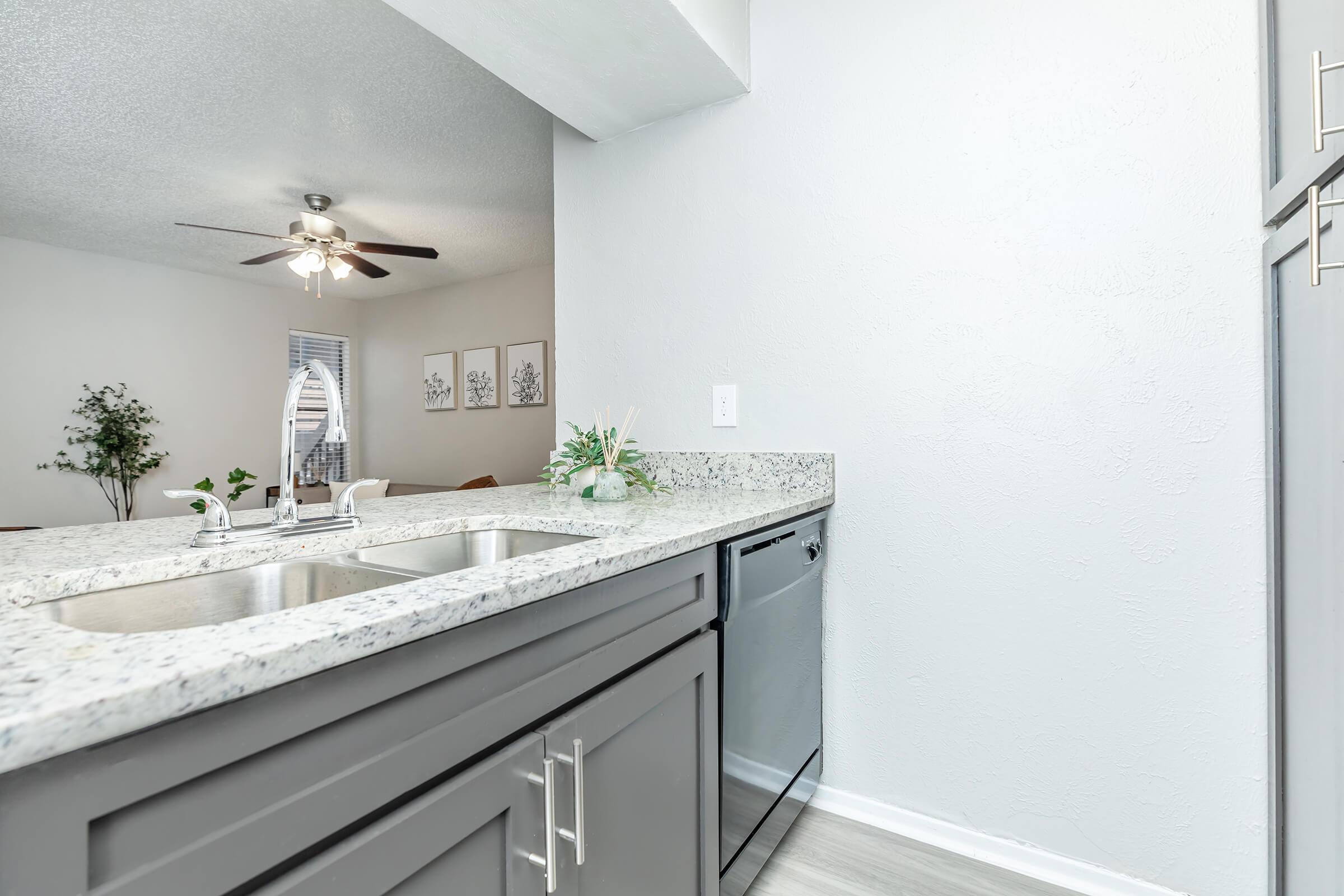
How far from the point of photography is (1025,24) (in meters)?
1.53

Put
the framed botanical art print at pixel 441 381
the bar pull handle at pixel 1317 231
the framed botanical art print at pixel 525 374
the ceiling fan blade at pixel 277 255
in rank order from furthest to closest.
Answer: the framed botanical art print at pixel 441 381
the framed botanical art print at pixel 525 374
the ceiling fan blade at pixel 277 255
the bar pull handle at pixel 1317 231

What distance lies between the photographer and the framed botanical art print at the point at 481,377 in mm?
5723

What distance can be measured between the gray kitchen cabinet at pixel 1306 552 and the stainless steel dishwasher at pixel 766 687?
2.97ft

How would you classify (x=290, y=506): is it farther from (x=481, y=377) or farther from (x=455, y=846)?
(x=481, y=377)

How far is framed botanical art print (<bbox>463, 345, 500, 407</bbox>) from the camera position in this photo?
5.72m

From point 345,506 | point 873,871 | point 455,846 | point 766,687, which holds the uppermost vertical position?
point 345,506

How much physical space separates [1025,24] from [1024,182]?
38 cm

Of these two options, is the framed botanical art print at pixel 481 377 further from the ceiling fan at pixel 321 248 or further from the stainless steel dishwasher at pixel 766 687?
the stainless steel dishwasher at pixel 766 687

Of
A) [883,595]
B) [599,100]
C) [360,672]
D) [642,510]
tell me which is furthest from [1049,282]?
[360,672]

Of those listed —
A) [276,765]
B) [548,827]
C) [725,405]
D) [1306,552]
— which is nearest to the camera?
[276,765]

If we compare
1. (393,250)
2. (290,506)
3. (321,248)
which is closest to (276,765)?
(290,506)

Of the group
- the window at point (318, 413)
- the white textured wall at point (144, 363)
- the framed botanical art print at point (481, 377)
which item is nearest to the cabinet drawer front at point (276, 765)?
the framed botanical art print at point (481, 377)

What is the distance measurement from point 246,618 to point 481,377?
212 inches

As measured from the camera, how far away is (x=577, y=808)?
2.59 ft
